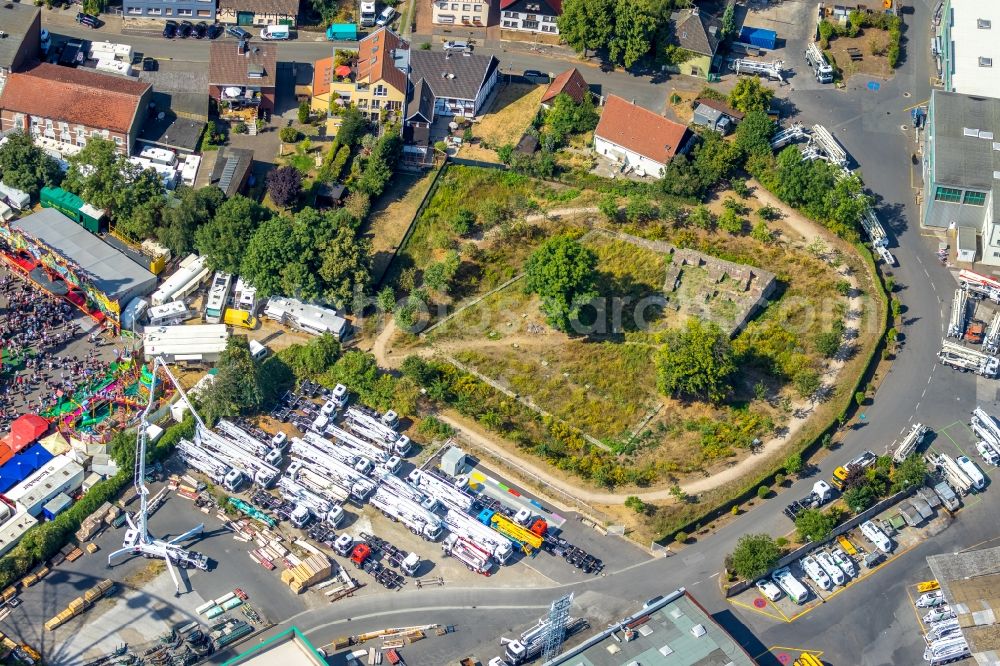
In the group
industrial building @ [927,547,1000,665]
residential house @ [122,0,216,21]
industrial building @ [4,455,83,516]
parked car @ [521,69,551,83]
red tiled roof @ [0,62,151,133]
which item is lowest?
industrial building @ [4,455,83,516]

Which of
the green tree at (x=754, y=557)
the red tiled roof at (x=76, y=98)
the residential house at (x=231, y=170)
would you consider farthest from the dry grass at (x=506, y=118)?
the green tree at (x=754, y=557)

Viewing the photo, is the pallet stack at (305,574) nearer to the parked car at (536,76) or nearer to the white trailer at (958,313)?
the white trailer at (958,313)

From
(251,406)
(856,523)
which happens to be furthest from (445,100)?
(856,523)

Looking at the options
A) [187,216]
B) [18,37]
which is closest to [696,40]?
[187,216]

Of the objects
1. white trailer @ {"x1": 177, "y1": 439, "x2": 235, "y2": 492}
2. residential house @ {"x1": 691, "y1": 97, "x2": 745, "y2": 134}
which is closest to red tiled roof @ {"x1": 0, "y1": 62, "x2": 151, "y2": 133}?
white trailer @ {"x1": 177, "y1": 439, "x2": 235, "y2": 492}

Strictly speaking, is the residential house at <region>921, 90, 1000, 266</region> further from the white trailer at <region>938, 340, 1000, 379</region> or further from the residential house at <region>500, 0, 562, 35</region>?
the residential house at <region>500, 0, 562, 35</region>

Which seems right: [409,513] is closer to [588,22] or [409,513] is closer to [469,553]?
[469,553]
